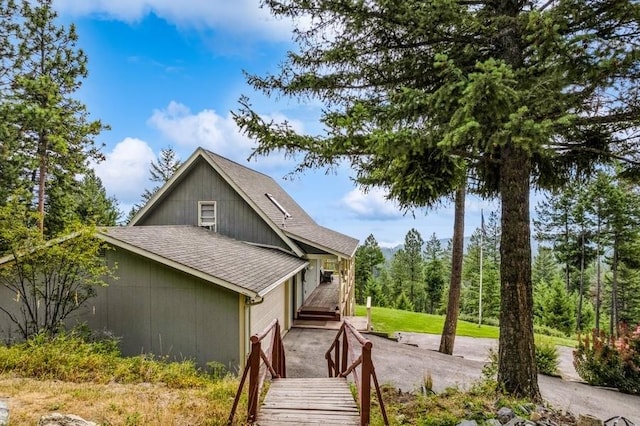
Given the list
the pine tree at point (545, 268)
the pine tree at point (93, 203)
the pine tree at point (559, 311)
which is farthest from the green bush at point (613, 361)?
the pine tree at point (545, 268)

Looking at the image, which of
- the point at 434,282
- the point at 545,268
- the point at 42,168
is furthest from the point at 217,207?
the point at 545,268

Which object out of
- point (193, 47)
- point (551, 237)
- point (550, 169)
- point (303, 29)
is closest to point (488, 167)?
point (550, 169)

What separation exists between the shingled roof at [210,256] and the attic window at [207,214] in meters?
1.32

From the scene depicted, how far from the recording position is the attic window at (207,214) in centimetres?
1518

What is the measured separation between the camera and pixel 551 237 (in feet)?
118

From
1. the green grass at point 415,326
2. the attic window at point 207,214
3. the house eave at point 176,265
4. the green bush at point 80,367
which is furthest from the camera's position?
the green grass at point 415,326

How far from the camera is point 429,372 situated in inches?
370

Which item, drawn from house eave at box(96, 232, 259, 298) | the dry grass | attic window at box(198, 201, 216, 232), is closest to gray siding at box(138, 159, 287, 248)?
attic window at box(198, 201, 216, 232)

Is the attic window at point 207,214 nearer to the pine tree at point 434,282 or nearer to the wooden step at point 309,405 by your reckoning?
the wooden step at point 309,405

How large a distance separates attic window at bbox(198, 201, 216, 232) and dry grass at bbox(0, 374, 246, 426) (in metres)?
8.95

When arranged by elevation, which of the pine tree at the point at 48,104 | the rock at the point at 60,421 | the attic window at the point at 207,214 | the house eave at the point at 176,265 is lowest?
the rock at the point at 60,421

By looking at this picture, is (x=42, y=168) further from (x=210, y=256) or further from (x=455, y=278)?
(x=455, y=278)

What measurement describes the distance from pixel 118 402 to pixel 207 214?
34.2 feet

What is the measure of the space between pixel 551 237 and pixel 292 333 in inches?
1296
